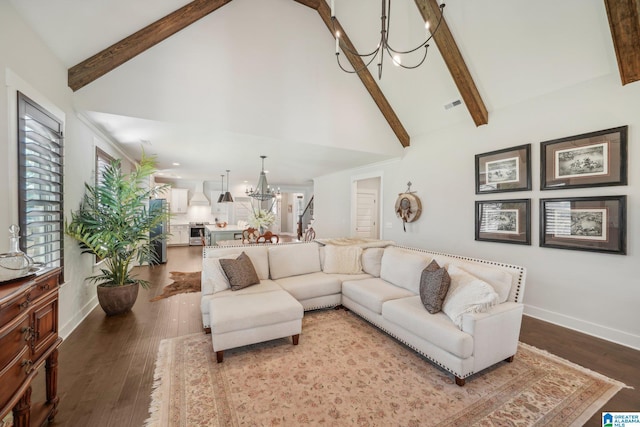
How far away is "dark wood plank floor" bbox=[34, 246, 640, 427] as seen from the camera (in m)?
1.80

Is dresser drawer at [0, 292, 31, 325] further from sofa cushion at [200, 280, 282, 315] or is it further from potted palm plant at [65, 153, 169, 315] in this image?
potted palm plant at [65, 153, 169, 315]

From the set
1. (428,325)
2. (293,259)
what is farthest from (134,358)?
(428,325)

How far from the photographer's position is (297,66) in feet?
13.7

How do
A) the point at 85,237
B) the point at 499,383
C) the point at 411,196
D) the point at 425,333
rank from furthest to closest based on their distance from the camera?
the point at 411,196, the point at 85,237, the point at 425,333, the point at 499,383

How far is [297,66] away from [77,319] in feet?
15.0

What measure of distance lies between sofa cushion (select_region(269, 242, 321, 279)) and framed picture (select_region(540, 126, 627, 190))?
3.19m

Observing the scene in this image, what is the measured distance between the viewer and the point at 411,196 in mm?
5129

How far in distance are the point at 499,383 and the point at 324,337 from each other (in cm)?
159

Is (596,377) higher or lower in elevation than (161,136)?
lower

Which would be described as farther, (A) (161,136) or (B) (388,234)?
(B) (388,234)

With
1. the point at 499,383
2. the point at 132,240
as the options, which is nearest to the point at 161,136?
the point at 132,240

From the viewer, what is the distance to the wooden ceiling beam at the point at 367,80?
421 cm

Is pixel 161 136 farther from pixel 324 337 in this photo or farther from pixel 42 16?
pixel 324 337

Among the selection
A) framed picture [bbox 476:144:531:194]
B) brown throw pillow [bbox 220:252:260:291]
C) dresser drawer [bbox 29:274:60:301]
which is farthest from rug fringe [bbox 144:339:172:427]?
framed picture [bbox 476:144:531:194]
